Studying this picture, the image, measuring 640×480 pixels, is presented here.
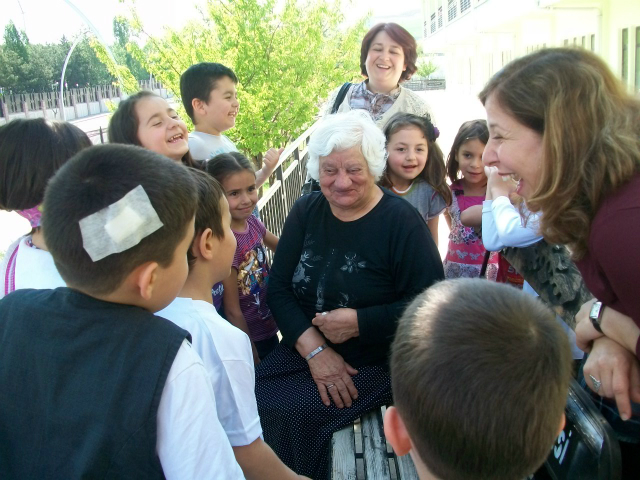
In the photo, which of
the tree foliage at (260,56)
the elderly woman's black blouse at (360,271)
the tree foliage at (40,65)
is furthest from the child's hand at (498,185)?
the tree foliage at (40,65)

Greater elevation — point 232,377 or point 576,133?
point 576,133

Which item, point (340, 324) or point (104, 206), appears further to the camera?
point (340, 324)

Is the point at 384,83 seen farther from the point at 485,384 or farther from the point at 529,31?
the point at 529,31

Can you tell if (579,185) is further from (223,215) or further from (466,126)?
(466,126)

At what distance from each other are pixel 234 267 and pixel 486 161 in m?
1.54

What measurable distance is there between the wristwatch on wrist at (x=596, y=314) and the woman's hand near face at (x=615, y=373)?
42 millimetres

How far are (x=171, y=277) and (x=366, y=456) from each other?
4.48 feet

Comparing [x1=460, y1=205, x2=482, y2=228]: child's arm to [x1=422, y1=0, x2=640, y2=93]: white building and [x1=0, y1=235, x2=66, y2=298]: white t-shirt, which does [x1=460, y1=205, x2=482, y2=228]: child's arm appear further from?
[x1=0, y1=235, x2=66, y2=298]: white t-shirt

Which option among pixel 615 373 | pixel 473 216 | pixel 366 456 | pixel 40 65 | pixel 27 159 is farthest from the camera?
pixel 40 65

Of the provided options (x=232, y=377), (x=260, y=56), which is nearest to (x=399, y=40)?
(x=232, y=377)

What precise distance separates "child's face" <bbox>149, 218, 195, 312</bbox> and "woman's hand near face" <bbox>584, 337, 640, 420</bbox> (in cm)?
123

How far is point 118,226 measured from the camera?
1.24 metres

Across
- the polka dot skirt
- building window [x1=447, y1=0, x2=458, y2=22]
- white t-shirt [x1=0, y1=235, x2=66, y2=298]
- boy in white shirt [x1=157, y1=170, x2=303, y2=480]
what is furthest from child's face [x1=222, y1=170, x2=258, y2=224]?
building window [x1=447, y1=0, x2=458, y2=22]

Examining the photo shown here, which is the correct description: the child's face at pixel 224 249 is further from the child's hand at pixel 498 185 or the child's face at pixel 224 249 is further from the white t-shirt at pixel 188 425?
the child's hand at pixel 498 185
